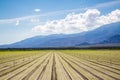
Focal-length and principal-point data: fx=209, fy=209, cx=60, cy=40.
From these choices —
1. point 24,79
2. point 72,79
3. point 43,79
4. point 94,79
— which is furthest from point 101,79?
point 24,79

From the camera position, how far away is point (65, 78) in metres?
15.7

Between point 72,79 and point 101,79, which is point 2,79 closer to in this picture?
point 72,79

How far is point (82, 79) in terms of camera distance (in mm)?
15203

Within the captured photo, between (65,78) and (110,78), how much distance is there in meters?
3.32

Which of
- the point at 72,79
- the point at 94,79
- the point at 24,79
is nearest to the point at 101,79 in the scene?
the point at 94,79

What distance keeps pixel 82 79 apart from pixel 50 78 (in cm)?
238

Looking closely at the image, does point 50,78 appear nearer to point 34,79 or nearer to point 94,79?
point 34,79

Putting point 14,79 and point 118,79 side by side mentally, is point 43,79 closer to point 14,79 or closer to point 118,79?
point 14,79

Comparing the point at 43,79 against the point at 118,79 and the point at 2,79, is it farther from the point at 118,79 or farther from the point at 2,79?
the point at 118,79

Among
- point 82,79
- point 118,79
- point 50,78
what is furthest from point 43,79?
point 118,79

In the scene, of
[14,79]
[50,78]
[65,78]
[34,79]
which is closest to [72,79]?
[65,78]

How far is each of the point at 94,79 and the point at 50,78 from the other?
3236mm

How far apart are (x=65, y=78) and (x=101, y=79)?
2665mm

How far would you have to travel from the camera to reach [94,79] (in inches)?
591
